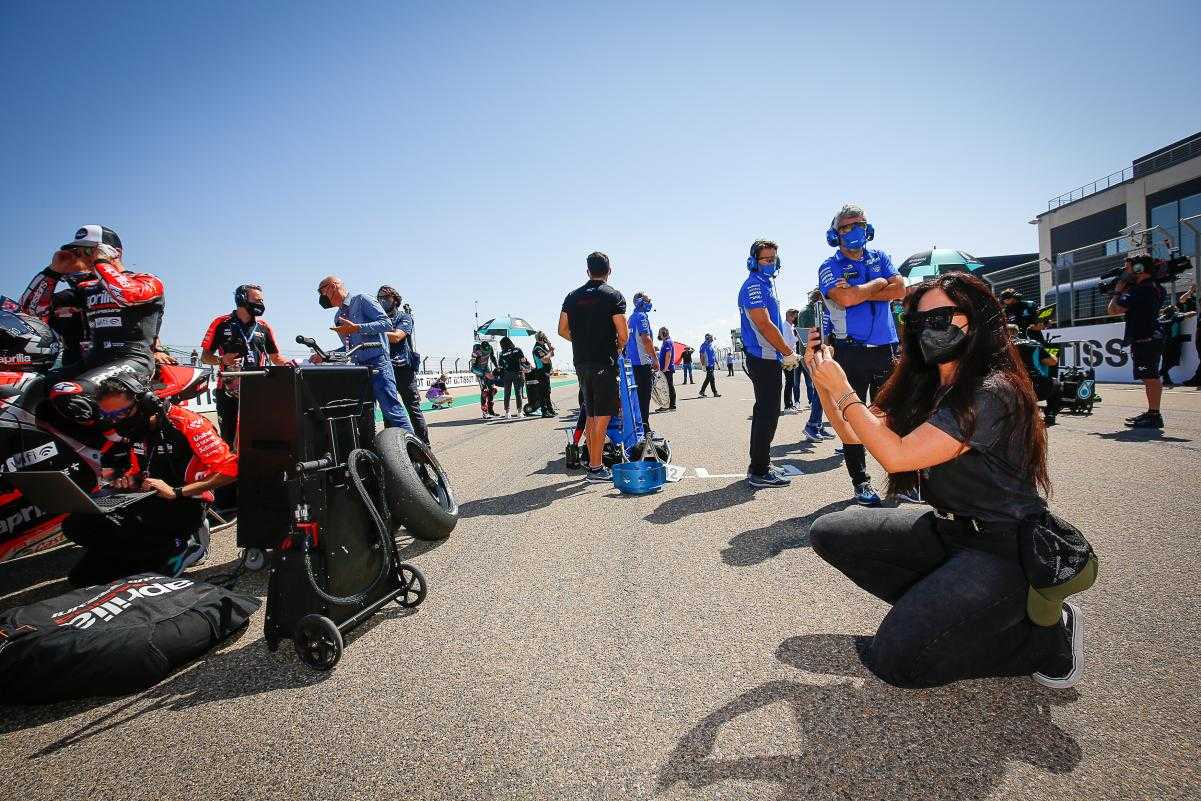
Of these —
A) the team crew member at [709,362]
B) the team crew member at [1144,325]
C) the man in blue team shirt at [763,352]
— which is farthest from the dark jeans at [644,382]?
the team crew member at [709,362]

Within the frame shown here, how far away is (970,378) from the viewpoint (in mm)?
1731

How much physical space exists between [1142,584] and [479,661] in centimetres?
294

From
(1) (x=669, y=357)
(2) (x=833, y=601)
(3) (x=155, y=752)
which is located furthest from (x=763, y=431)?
(1) (x=669, y=357)

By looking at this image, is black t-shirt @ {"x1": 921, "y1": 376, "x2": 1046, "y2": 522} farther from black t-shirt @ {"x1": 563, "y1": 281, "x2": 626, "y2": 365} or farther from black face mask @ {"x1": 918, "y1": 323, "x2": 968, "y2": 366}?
black t-shirt @ {"x1": 563, "y1": 281, "x2": 626, "y2": 365}

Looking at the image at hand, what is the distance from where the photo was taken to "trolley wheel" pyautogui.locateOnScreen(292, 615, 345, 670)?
1.94 metres

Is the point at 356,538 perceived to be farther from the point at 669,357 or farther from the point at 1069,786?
the point at 669,357

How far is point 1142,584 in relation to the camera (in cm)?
227

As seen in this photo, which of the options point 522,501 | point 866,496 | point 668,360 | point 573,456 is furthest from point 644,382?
point 668,360

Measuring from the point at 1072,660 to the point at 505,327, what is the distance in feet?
62.4

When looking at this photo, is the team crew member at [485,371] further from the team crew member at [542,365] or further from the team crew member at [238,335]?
the team crew member at [238,335]

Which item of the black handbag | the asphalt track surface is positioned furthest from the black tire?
the black handbag

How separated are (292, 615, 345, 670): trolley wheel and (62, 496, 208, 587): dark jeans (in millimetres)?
1660

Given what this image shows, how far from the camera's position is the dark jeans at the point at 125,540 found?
2848mm

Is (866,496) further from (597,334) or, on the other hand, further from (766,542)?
(597,334)
